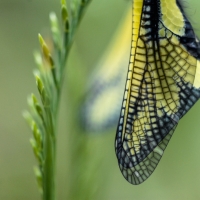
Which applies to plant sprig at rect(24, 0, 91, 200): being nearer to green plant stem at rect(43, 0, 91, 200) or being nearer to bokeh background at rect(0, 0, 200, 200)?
green plant stem at rect(43, 0, 91, 200)

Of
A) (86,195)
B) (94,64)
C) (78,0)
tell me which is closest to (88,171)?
(86,195)

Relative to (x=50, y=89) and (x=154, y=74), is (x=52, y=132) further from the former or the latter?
(x=154, y=74)

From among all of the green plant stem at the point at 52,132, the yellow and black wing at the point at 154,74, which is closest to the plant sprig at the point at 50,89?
the green plant stem at the point at 52,132

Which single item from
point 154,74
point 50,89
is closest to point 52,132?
point 50,89

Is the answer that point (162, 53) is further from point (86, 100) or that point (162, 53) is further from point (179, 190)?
point (179, 190)

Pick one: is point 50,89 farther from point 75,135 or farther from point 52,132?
point 75,135

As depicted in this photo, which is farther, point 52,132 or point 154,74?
point 154,74

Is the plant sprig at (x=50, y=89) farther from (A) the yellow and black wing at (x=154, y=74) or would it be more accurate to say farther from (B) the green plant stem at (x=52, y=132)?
(A) the yellow and black wing at (x=154, y=74)
